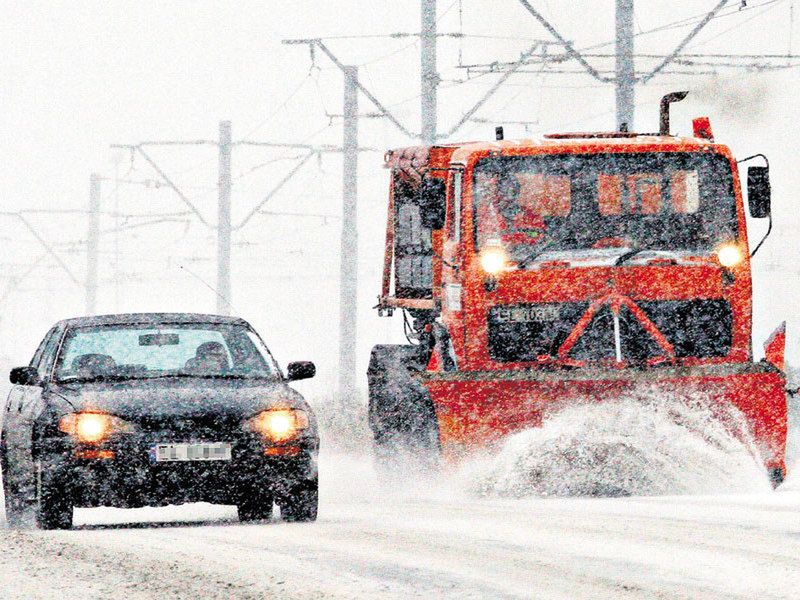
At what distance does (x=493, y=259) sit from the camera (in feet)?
52.7

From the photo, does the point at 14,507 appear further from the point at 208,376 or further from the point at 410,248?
the point at 410,248

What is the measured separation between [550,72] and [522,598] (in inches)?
907

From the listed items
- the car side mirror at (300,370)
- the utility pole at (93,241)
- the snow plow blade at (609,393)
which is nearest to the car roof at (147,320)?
the car side mirror at (300,370)

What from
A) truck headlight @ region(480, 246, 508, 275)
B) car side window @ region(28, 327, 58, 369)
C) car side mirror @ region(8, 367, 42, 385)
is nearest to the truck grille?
truck headlight @ region(480, 246, 508, 275)

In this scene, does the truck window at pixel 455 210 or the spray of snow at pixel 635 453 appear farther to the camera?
the truck window at pixel 455 210

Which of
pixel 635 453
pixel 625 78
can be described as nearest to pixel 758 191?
pixel 635 453

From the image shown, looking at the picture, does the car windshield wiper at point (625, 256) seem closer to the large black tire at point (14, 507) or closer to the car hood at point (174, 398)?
the car hood at point (174, 398)

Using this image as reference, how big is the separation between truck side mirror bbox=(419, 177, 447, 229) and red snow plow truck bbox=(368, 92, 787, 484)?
1cm

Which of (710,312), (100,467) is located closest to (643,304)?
(710,312)

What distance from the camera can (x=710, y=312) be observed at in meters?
16.0

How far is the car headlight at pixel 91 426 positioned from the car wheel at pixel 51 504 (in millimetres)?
335

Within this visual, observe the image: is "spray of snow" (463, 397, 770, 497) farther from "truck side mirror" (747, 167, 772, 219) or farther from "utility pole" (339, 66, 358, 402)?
"utility pole" (339, 66, 358, 402)

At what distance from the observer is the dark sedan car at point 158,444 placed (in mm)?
12523

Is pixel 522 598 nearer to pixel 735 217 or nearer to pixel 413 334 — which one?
pixel 735 217
